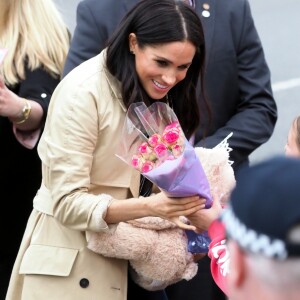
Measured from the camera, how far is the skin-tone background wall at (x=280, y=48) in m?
8.08

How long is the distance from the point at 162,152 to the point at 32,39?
50.8 inches

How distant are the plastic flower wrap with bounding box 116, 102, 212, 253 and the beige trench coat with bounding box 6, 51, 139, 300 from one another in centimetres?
12

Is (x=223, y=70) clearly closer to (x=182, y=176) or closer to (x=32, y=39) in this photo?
(x=32, y=39)

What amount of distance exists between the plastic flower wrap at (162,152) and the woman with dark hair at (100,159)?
0.27 feet

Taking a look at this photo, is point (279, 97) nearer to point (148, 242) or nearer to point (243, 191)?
point (148, 242)

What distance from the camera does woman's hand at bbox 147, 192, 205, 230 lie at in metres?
3.11

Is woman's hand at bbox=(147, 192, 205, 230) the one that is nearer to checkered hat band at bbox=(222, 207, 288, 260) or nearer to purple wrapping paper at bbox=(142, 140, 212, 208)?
purple wrapping paper at bbox=(142, 140, 212, 208)

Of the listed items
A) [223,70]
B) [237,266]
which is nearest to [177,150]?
[223,70]

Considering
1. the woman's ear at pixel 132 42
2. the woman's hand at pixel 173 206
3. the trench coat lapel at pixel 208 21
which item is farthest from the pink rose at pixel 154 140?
the trench coat lapel at pixel 208 21

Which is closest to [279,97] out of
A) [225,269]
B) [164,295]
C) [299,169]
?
[164,295]

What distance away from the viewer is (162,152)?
307cm

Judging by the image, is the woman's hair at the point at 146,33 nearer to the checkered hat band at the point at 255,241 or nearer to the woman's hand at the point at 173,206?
the woman's hand at the point at 173,206

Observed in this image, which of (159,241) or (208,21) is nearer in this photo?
(159,241)

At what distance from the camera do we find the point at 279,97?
338 inches
